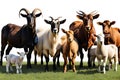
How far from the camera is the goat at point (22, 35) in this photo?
21.9m

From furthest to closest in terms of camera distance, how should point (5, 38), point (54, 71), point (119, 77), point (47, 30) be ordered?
Answer: point (5, 38) < point (47, 30) < point (54, 71) < point (119, 77)

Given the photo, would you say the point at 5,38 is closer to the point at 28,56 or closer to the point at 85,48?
the point at 28,56

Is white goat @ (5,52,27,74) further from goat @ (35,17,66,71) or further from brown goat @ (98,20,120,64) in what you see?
brown goat @ (98,20,120,64)

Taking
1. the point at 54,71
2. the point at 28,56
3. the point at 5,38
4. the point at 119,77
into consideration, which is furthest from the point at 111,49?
the point at 5,38

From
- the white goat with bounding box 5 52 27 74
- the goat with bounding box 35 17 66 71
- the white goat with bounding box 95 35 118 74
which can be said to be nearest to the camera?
the white goat with bounding box 95 35 118 74

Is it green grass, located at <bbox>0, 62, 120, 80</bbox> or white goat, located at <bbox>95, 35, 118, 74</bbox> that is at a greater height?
white goat, located at <bbox>95, 35, 118, 74</bbox>

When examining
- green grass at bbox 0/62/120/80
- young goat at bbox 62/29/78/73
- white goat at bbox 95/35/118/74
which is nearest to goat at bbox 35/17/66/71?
young goat at bbox 62/29/78/73

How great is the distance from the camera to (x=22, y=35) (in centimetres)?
2281

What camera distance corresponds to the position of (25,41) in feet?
73.7

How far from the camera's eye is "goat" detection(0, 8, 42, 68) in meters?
21.9

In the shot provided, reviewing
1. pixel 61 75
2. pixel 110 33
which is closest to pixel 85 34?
pixel 110 33

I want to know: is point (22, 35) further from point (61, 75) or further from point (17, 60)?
point (61, 75)

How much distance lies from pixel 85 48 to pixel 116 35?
2.06 m

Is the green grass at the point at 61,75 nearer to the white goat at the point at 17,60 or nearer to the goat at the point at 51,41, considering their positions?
the white goat at the point at 17,60
